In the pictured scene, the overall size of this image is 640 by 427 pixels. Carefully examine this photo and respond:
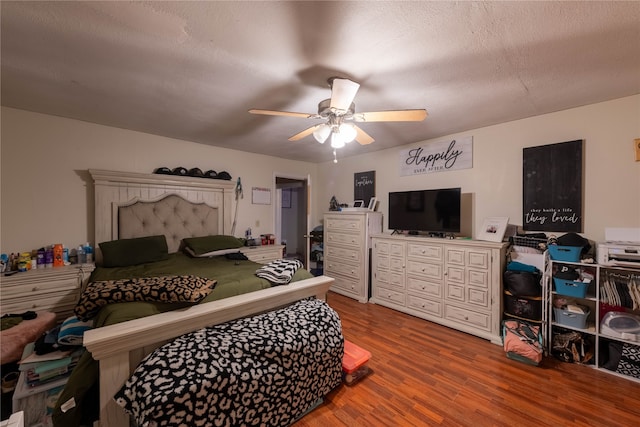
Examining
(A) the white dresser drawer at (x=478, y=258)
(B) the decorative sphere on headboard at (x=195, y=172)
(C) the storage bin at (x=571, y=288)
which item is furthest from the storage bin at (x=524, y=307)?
(B) the decorative sphere on headboard at (x=195, y=172)

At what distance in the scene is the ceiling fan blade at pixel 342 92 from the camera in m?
1.48

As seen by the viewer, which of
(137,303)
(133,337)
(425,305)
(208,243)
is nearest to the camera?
(133,337)

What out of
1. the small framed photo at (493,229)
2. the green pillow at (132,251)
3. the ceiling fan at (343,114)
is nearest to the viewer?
the ceiling fan at (343,114)

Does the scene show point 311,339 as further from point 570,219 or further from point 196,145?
point 196,145

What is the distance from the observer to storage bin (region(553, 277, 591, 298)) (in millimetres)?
2113

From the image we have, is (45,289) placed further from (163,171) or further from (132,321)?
(132,321)

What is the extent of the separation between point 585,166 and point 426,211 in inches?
58.0

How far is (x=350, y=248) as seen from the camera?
3.81 meters

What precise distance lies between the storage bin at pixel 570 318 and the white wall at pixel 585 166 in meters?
0.72

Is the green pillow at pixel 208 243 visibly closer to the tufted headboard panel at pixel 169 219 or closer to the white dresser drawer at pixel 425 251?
the tufted headboard panel at pixel 169 219

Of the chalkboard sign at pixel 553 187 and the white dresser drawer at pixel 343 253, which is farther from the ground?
Answer: the chalkboard sign at pixel 553 187

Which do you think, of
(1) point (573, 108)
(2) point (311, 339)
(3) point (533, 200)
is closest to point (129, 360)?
(2) point (311, 339)

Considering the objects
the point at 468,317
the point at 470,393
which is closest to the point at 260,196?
the point at 468,317

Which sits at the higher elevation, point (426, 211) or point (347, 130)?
point (347, 130)
